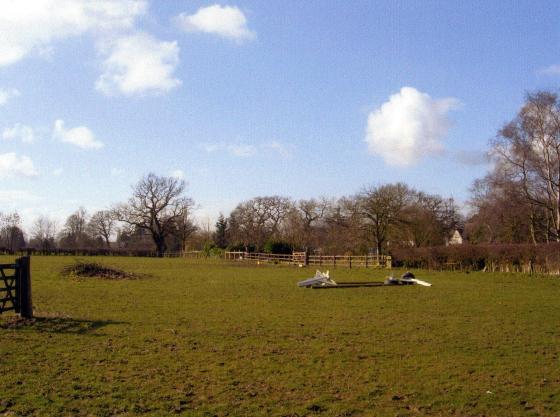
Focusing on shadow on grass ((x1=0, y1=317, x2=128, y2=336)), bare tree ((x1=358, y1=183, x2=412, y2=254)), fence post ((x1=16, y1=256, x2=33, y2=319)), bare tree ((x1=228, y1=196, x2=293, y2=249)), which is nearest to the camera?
shadow on grass ((x1=0, y1=317, x2=128, y2=336))

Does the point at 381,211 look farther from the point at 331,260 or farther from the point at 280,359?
the point at 280,359

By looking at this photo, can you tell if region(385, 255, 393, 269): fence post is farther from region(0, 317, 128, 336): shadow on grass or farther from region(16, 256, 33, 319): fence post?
region(16, 256, 33, 319): fence post

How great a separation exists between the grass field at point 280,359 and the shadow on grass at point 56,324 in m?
0.03

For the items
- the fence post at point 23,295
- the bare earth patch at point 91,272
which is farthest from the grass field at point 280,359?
the bare earth patch at point 91,272

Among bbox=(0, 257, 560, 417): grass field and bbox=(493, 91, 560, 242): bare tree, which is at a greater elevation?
bbox=(493, 91, 560, 242): bare tree

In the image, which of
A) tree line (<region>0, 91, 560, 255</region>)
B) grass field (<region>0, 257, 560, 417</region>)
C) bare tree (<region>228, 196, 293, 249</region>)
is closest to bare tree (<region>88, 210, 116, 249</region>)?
tree line (<region>0, 91, 560, 255</region>)

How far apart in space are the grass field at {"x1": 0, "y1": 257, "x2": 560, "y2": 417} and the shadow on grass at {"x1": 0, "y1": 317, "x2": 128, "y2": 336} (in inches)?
1.1

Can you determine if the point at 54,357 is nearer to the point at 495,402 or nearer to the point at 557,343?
the point at 495,402

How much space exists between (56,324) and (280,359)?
6.49 meters

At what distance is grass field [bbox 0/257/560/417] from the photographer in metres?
6.39

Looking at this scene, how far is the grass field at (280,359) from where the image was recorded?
252 inches

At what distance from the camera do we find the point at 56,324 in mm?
12461

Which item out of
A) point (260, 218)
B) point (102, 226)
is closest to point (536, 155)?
point (260, 218)

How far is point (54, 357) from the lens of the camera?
29.3ft
